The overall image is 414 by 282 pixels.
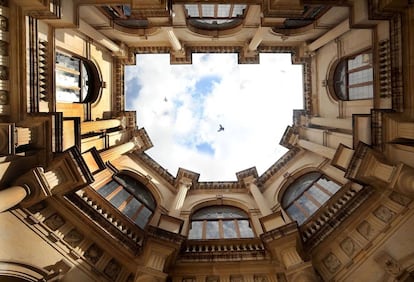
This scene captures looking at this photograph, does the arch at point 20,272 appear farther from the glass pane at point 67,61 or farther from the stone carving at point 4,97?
the glass pane at point 67,61

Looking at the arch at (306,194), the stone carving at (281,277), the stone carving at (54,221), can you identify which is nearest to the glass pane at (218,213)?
the arch at (306,194)

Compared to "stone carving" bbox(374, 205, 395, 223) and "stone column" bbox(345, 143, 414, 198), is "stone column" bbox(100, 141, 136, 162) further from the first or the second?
"stone carving" bbox(374, 205, 395, 223)

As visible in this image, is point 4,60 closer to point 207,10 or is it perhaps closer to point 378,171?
point 207,10

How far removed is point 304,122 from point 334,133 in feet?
17.0

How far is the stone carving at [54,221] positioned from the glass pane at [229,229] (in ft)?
28.3

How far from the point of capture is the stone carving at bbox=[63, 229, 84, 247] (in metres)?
13.1

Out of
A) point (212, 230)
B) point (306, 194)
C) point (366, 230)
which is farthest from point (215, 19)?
point (366, 230)

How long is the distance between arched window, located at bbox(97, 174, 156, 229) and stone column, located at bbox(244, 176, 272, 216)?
21.6 feet

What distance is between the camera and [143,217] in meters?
19.0

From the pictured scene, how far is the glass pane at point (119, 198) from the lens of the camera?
59.0 ft

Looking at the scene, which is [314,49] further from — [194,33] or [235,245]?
[235,245]

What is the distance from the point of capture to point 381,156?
1313cm

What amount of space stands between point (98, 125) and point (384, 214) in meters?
15.2

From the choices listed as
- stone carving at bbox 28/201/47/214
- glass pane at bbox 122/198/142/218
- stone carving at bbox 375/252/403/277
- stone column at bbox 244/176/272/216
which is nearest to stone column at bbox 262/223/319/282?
stone carving at bbox 375/252/403/277
